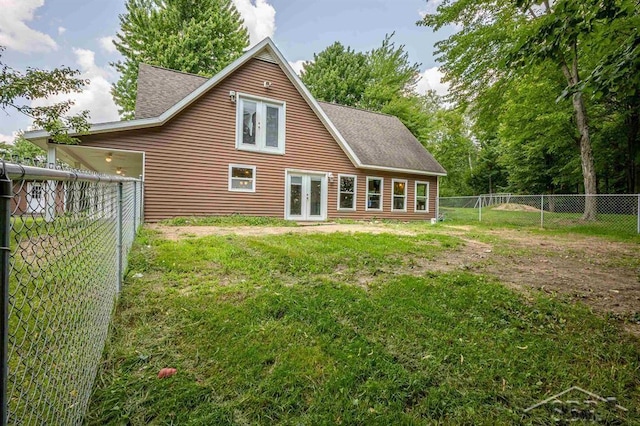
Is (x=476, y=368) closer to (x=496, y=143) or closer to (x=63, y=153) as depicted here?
(x=63, y=153)

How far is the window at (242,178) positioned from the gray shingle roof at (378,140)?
4586mm

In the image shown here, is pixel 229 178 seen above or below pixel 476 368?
above

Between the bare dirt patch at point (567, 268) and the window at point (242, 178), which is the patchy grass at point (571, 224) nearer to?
the bare dirt patch at point (567, 268)

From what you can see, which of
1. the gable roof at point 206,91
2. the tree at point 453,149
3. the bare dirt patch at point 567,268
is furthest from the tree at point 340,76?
the bare dirt patch at point 567,268

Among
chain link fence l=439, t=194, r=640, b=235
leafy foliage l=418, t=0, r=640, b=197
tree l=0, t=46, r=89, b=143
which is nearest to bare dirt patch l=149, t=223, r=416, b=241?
tree l=0, t=46, r=89, b=143

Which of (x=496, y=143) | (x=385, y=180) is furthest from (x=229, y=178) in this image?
(x=496, y=143)

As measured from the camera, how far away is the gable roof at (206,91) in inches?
360

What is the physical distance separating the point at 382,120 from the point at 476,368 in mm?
16667

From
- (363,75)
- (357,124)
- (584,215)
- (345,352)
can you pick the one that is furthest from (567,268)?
(363,75)

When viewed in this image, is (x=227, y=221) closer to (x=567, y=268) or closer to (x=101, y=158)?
(x=101, y=158)

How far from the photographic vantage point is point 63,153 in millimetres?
9898

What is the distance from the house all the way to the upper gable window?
0.12 ft

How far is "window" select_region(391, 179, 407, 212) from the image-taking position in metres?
14.4

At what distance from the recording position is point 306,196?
40.6 feet
